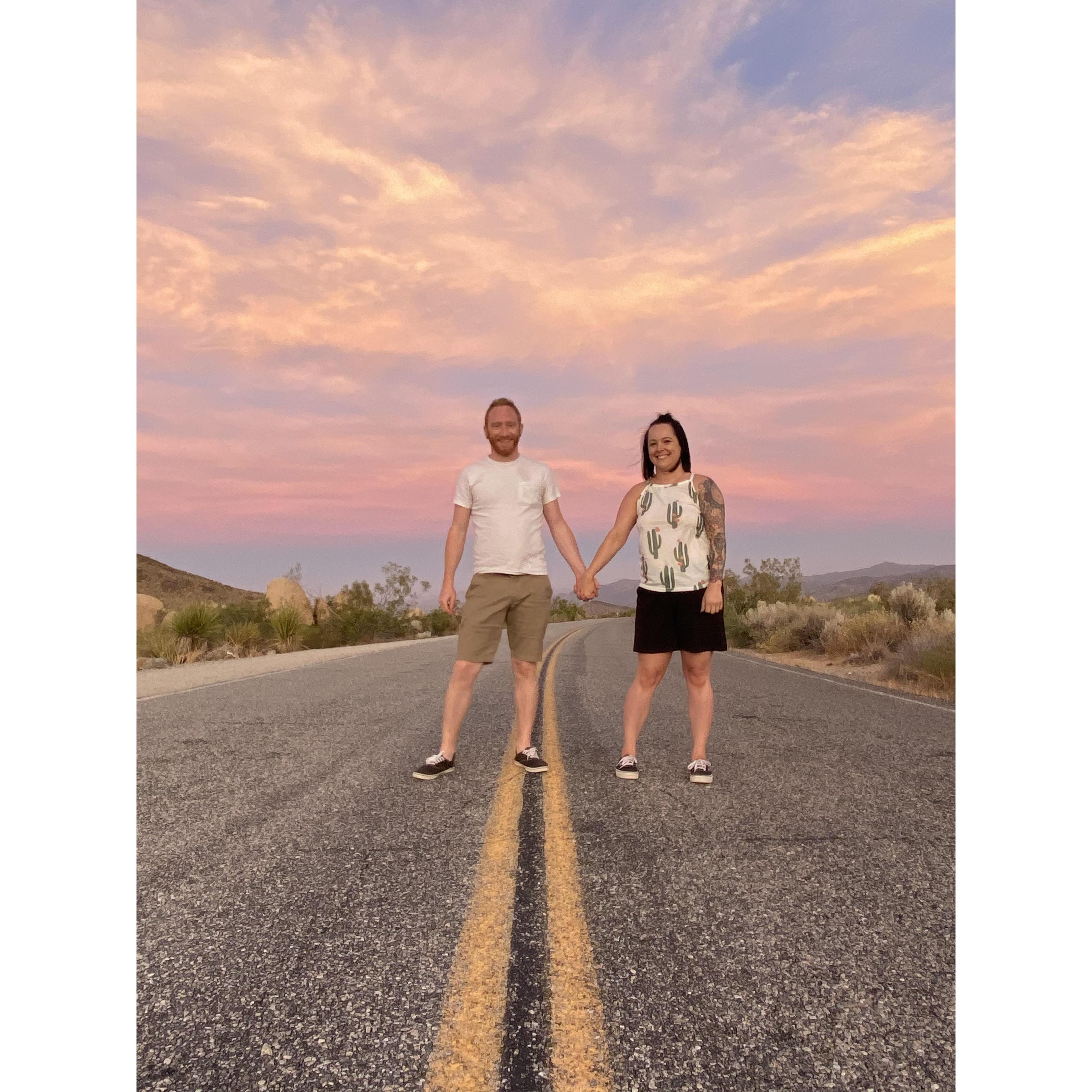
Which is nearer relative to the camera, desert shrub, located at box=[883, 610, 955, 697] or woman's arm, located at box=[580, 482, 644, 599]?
woman's arm, located at box=[580, 482, 644, 599]

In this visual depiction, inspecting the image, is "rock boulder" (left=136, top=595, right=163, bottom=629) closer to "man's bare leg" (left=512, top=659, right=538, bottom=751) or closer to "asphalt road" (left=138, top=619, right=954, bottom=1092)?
"asphalt road" (left=138, top=619, right=954, bottom=1092)

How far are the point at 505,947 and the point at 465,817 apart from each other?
1.43 meters

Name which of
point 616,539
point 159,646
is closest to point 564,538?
point 616,539

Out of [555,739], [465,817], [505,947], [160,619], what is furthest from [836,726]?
[160,619]

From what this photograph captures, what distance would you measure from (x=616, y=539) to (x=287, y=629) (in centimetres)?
1993

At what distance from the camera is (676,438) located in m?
4.75

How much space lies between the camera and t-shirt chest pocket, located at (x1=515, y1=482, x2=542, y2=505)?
484cm

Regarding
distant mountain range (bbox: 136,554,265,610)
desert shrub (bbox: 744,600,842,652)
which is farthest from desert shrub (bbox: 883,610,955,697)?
distant mountain range (bbox: 136,554,265,610)

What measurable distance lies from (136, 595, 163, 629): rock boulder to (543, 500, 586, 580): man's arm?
109 ft

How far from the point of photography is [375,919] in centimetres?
262

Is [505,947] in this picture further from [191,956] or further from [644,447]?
[644,447]

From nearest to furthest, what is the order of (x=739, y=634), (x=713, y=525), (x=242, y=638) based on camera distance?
(x=713, y=525), (x=242, y=638), (x=739, y=634)

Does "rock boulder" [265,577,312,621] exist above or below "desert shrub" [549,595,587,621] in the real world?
above

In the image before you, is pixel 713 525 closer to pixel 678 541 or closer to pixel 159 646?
pixel 678 541
